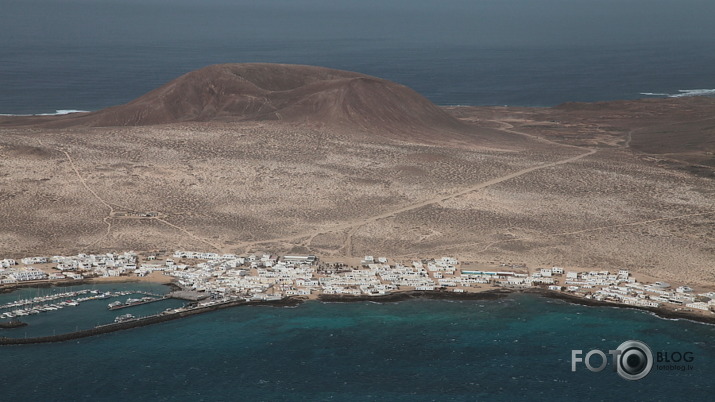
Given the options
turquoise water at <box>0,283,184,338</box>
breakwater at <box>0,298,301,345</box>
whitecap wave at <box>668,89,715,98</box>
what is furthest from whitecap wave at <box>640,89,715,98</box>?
turquoise water at <box>0,283,184,338</box>

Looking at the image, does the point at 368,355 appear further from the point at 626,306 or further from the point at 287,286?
the point at 626,306

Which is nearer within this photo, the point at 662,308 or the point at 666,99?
the point at 662,308

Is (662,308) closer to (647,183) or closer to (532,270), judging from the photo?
(532,270)

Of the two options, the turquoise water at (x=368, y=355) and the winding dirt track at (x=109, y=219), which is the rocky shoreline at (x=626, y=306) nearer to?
the turquoise water at (x=368, y=355)

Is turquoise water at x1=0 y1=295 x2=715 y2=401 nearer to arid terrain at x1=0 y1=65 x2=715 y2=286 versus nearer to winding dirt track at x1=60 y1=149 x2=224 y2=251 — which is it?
arid terrain at x1=0 y1=65 x2=715 y2=286

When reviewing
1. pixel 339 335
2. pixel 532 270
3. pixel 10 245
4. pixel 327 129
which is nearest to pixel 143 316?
pixel 339 335
